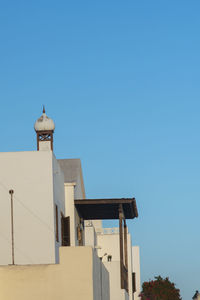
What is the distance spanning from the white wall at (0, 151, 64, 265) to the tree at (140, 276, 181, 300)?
32.5 m

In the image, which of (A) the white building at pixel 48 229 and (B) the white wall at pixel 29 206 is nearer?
(A) the white building at pixel 48 229

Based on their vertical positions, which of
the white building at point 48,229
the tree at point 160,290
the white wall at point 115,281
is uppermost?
the white building at point 48,229

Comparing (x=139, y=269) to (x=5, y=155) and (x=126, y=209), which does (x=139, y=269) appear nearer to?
(x=126, y=209)

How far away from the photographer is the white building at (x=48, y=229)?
733 inches

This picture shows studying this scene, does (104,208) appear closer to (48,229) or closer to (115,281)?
(115,281)

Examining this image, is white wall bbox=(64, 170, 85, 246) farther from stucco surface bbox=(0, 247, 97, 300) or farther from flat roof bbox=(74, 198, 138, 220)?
stucco surface bbox=(0, 247, 97, 300)

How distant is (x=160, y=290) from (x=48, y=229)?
3407 centimetres

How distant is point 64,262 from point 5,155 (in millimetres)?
9481

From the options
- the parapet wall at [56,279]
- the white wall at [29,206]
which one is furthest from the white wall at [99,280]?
the white wall at [29,206]

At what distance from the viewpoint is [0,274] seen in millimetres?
18672

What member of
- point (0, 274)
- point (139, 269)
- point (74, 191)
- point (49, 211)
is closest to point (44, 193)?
point (49, 211)

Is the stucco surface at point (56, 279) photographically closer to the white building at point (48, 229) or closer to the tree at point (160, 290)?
the white building at point (48, 229)

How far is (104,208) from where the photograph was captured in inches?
1335

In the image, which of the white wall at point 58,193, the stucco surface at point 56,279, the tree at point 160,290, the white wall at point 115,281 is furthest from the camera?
the tree at point 160,290
